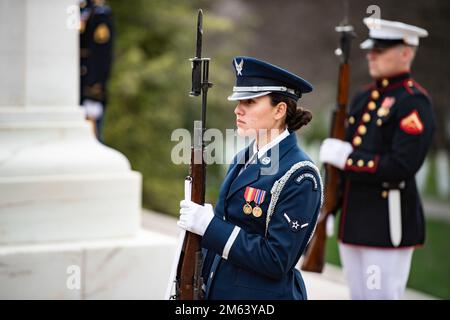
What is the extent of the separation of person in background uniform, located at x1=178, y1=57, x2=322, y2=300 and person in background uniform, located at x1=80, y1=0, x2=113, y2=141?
5566 mm

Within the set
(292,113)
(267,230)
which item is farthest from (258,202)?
(292,113)

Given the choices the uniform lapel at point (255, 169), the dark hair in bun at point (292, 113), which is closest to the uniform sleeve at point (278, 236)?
the uniform lapel at point (255, 169)

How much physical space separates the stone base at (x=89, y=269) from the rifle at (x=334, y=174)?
0.99m

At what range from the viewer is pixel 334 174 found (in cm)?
660

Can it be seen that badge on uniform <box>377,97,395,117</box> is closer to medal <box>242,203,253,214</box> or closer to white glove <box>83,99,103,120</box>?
medal <box>242,203,253,214</box>

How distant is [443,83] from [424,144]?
1081 cm

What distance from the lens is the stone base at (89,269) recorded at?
596cm

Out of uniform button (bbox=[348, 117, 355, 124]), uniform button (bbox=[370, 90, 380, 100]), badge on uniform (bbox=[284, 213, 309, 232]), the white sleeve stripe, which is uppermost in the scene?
uniform button (bbox=[370, 90, 380, 100])

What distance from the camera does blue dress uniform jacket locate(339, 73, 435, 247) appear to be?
→ 20.0 feet

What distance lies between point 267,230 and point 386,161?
2183 millimetres

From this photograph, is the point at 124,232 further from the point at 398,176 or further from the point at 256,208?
the point at 256,208

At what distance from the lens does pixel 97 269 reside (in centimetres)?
623

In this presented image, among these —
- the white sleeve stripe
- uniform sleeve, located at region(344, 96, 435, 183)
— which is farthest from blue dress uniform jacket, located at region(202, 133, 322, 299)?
uniform sleeve, located at region(344, 96, 435, 183)
